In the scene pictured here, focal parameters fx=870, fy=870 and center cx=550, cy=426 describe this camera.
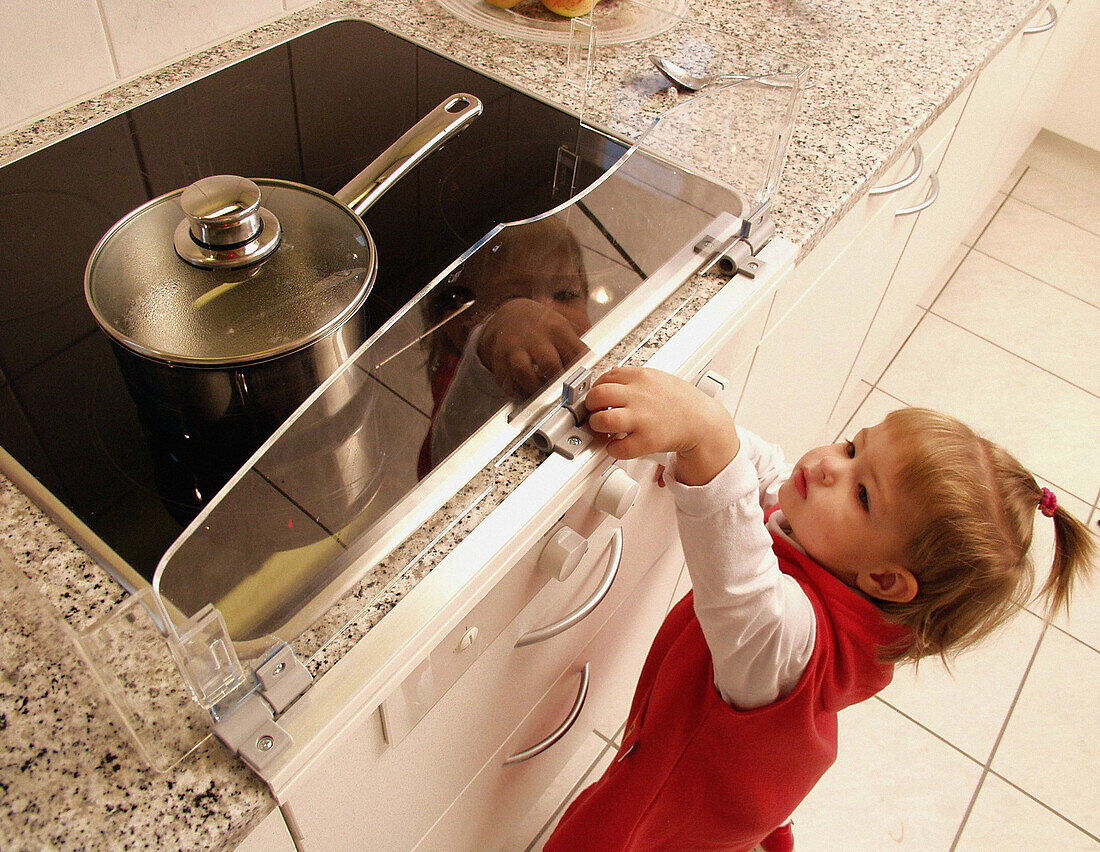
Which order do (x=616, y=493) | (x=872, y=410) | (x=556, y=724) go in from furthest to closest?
(x=872, y=410) < (x=556, y=724) < (x=616, y=493)

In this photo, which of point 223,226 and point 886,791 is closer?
point 223,226

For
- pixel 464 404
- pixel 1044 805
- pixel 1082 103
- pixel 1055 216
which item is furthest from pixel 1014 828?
pixel 1082 103

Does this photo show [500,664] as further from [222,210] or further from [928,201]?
[928,201]

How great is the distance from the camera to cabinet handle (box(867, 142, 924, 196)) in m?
1.03

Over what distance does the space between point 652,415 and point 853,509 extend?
1.04 feet

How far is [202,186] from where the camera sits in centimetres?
62

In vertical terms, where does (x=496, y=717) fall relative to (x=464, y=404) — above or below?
below

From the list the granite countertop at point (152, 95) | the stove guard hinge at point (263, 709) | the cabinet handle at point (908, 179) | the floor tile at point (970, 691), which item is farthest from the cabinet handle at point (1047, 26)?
the stove guard hinge at point (263, 709)

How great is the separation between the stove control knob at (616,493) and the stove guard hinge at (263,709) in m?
0.29

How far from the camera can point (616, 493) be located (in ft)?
2.31

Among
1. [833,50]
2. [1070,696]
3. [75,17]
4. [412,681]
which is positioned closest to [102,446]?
[412,681]

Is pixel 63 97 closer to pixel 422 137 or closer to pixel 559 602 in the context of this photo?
pixel 422 137

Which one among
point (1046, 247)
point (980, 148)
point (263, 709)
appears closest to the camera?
point (263, 709)

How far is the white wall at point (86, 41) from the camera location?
2.68ft
